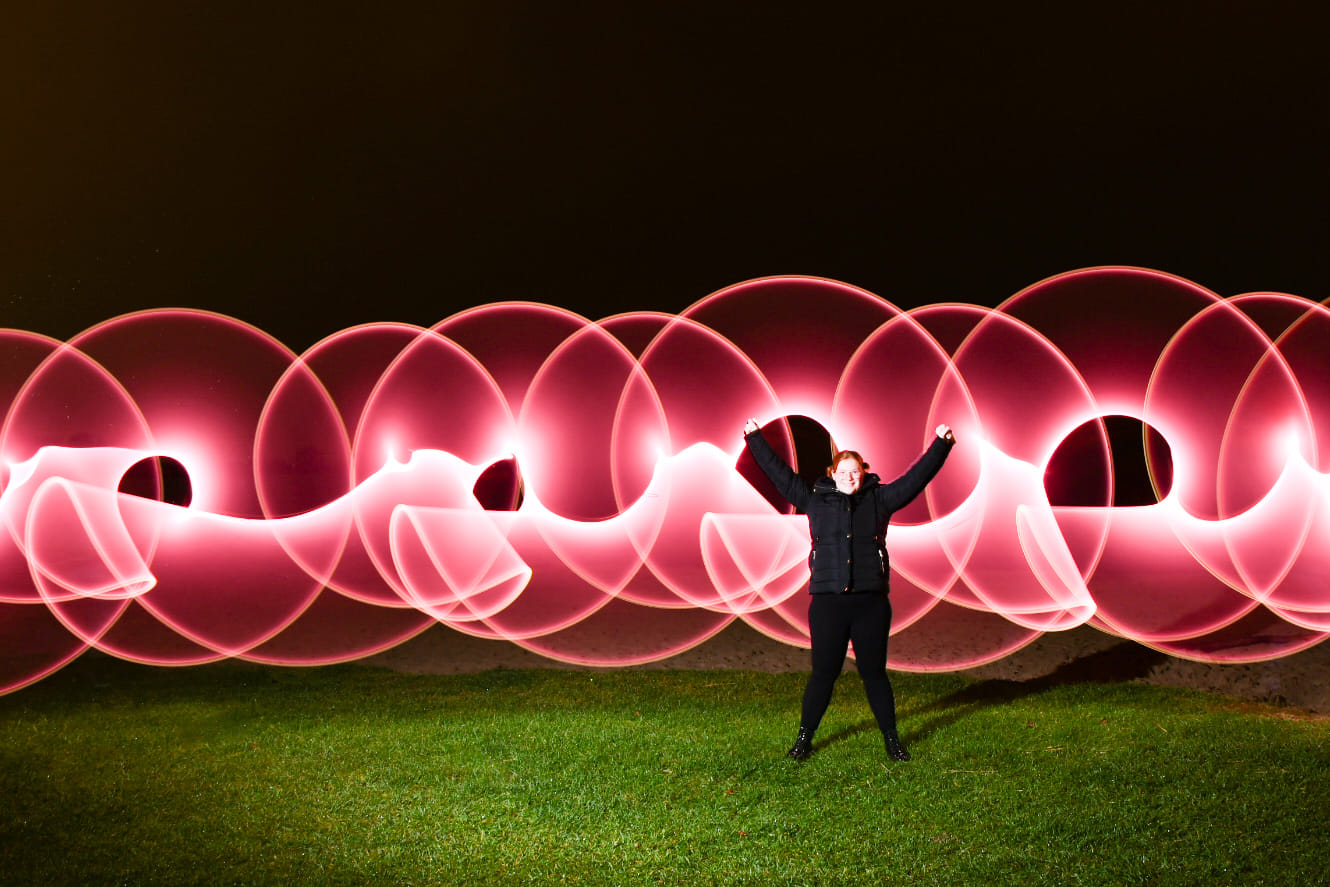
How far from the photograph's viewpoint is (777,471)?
243 inches

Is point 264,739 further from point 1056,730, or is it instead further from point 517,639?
point 1056,730

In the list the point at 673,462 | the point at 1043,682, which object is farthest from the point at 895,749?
the point at 673,462

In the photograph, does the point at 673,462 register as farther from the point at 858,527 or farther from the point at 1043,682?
the point at 858,527

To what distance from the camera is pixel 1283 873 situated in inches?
168

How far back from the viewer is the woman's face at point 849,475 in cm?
593

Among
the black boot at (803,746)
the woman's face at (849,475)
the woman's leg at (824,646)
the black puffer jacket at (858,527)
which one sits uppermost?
the woman's face at (849,475)

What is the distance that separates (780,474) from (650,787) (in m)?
2.02

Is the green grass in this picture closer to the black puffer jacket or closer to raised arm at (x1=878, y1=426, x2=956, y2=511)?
the black puffer jacket

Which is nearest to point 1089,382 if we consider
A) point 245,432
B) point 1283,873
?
point 1283,873

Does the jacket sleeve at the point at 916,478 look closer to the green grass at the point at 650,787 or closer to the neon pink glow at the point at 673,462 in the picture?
the green grass at the point at 650,787

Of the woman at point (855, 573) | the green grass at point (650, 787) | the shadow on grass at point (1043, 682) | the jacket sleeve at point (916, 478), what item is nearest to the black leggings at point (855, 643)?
the woman at point (855, 573)

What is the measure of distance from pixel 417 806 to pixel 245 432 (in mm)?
7033

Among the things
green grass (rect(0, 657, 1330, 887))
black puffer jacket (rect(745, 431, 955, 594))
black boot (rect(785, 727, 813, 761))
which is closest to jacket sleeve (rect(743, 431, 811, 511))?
black puffer jacket (rect(745, 431, 955, 594))

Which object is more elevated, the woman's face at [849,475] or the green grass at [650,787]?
the woman's face at [849,475]
